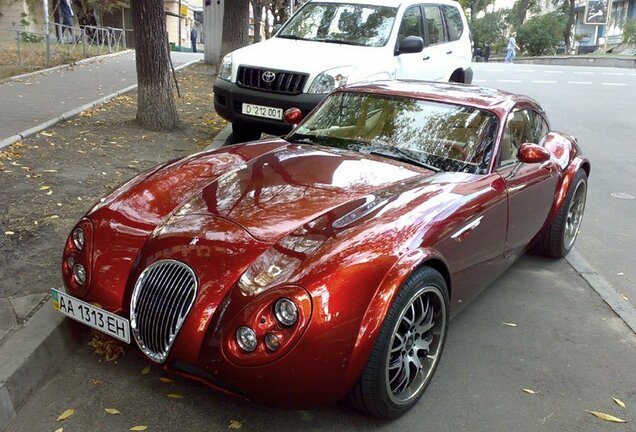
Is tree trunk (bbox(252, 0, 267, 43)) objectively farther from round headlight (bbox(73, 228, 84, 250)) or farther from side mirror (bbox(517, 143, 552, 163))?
round headlight (bbox(73, 228, 84, 250))

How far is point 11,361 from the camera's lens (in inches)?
117

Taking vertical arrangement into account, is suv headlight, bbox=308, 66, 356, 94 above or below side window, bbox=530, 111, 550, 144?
above

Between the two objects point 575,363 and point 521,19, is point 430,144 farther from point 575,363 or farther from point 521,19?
point 521,19

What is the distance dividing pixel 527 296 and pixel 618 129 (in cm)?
828

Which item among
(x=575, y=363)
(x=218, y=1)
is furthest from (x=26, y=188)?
(x=218, y=1)

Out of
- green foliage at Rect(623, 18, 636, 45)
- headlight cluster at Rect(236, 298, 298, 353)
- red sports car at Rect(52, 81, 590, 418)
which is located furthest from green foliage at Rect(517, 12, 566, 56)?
headlight cluster at Rect(236, 298, 298, 353)

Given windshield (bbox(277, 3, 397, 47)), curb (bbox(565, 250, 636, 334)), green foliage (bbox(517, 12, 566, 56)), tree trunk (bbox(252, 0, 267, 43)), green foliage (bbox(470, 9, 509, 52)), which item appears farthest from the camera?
green foliage (bbox(470, 9, 509, 52))

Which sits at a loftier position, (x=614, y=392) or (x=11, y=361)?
(x=11, y=361)

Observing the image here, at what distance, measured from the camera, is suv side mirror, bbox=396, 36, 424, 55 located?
7.98 m

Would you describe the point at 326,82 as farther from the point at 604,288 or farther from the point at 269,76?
the point at 604,288

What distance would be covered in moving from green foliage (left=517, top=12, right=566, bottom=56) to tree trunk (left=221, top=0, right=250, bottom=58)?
34.5m

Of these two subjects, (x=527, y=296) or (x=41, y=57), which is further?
(x=41, y=57)

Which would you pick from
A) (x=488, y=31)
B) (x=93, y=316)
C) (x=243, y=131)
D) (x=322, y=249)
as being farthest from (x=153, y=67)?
(x=488, y=31)

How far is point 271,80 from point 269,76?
0.06 m
